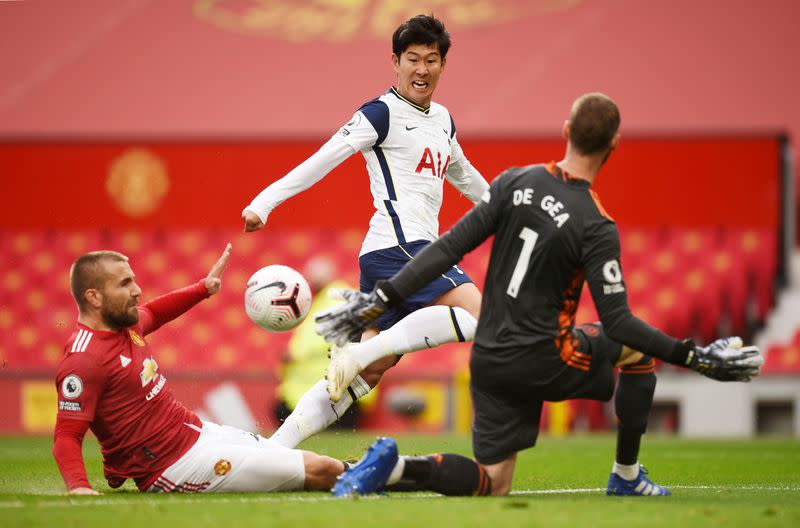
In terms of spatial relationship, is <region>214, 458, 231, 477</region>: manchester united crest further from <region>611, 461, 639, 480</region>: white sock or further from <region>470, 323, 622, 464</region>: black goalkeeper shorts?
<region>611, 461, 639, 480</region>: white sock

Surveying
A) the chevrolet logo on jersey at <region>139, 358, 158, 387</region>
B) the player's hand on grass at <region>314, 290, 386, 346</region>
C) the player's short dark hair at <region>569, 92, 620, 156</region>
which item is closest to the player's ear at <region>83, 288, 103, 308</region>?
the chevrolet logo on jersey at <region>139, 358, 158, 387</region>

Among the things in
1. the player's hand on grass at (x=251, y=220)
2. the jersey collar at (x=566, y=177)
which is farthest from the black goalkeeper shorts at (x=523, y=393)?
the player's hand on grass at (x=251, y=220)

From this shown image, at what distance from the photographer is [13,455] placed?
27.7 feet

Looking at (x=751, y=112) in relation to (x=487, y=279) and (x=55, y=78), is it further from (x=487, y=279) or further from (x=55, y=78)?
(x=487, y=279)

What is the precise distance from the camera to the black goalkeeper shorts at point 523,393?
460 cm

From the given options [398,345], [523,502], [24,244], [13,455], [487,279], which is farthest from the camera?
[24,244]

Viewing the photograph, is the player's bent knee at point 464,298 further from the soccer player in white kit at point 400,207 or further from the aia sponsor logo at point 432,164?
the aia sponsor logo at point 432,164

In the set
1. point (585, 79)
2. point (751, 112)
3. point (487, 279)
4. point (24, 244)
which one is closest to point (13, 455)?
point (487, 279)

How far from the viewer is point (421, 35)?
567 cm

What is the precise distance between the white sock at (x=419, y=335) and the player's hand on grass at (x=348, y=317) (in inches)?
31.5

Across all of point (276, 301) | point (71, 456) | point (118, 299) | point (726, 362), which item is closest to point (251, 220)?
point (276, 301)

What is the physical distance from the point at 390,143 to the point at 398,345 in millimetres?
999

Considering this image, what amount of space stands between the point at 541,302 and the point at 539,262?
16 centimetres

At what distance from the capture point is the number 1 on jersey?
14.8 feet
